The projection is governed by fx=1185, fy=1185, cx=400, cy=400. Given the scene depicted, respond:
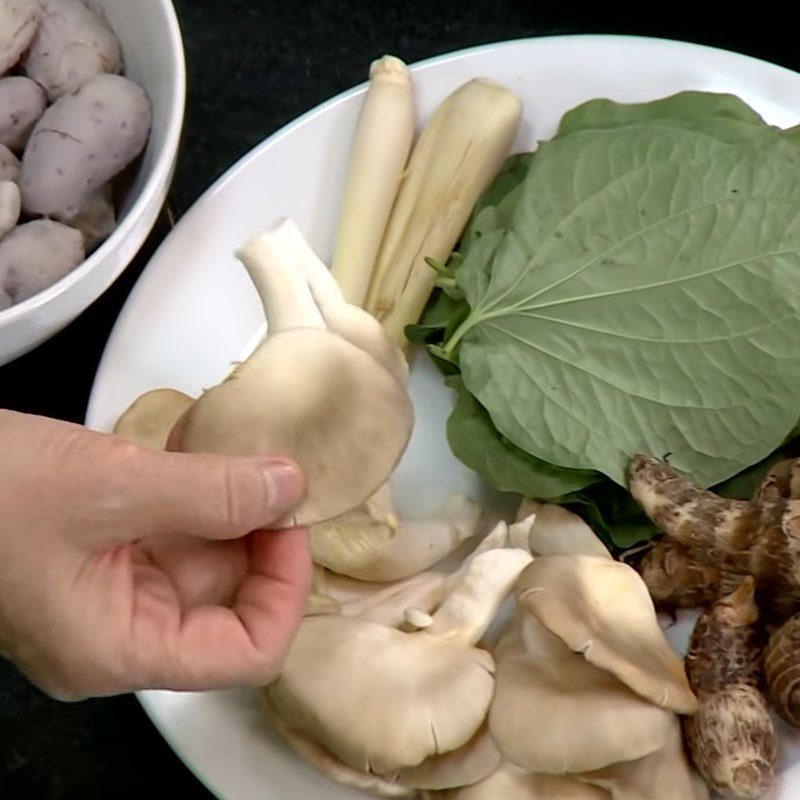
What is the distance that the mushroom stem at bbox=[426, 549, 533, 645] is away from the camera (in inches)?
23.5

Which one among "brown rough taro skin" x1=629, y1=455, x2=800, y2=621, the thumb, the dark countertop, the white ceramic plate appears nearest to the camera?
the thumb

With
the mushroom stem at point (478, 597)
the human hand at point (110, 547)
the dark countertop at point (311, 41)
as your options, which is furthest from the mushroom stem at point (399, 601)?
the dark countertop at point (311, 41)

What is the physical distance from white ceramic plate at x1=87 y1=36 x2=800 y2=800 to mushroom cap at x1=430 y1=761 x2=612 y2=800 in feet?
0.55

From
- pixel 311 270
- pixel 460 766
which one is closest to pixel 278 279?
pixel 311 270

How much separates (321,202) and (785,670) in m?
0.38

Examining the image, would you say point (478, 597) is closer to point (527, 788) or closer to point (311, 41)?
point (527, 788)

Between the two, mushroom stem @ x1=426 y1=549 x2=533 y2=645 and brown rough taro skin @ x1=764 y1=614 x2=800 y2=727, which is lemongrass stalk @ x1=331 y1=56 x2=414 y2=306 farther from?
brown rough taro skin @ x1=764 y1=614 x2=800 y2=727

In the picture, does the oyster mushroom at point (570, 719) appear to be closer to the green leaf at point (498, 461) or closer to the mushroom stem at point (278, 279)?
the green leaf at point (498, 461)

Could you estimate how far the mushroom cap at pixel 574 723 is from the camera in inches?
20.9

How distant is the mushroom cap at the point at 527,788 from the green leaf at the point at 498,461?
151mm

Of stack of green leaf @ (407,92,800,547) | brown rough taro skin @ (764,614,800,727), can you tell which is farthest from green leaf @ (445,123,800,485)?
brown rough taro skin @ (764,614,800,727)

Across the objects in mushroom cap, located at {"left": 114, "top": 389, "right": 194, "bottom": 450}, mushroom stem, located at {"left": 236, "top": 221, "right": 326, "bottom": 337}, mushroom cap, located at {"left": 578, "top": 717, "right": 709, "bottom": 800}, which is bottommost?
mushroom cap, located at {"left": 578, "top": 717, "right": 709, "bottom": 800}

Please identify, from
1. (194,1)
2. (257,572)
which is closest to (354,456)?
(257,572)

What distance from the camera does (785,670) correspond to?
1.84 feet
